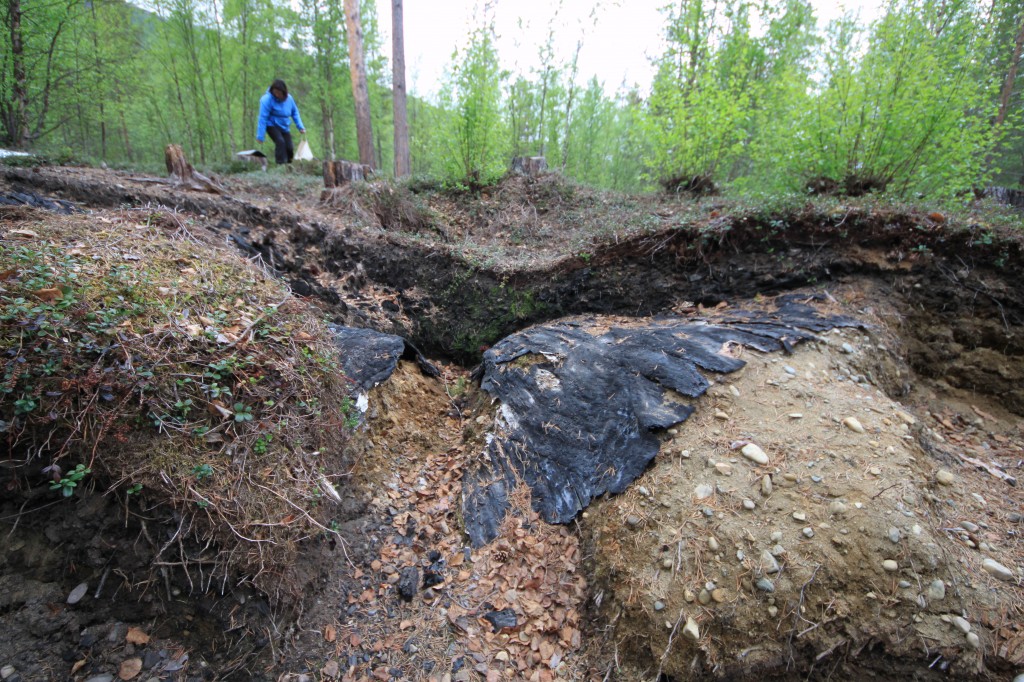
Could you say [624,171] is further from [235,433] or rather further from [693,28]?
[235,433]

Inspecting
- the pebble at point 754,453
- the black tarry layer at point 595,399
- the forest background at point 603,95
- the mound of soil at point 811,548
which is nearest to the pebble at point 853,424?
the mound of soil at point 811,548

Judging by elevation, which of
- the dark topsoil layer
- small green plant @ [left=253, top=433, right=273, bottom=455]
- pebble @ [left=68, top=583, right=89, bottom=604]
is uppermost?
the dark topsoil layer

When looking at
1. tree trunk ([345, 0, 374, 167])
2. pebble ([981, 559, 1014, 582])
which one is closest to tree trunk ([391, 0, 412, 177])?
tree trunk ([345, 0, 374, 167])

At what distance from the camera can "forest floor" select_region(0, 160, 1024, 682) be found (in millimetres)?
2033

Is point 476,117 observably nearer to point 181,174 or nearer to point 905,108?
point 181,174

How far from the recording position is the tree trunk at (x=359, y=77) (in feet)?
31.2

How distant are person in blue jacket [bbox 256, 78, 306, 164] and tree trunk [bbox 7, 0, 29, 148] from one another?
11.4 feet

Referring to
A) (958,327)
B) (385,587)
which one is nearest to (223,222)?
(385,587)

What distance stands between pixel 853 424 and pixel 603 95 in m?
15.7

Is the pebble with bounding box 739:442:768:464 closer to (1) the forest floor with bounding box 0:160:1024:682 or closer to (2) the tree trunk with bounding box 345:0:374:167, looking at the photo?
(1) the forest floor with bounding box 0:160:1024:682

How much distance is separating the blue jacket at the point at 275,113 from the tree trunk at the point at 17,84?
3.47 meters

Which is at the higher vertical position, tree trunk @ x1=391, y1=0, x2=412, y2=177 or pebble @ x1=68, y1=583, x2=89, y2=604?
tree trunk @ x1=391, y1=0, x2=412, y2=177

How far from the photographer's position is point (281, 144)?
31.2 feet

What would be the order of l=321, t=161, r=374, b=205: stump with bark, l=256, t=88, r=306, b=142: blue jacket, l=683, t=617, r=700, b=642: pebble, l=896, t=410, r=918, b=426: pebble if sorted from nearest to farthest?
1. l=683, t=617, r=700, b=642: pebble
2. l=896, t=410, r=918, b=426: pebble
3. l=321, t=161, r=374, b=205: stump with bark
4. l=256, t=88, r=306, b=142: blue jacket
